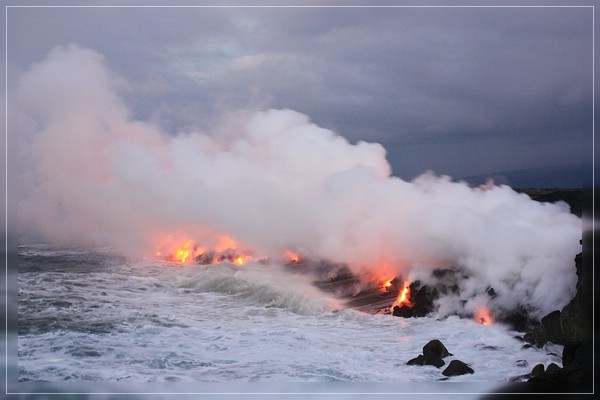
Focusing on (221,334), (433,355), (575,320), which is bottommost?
(433,355)

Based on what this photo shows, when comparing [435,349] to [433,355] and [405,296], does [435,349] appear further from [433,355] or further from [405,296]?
[405,296]

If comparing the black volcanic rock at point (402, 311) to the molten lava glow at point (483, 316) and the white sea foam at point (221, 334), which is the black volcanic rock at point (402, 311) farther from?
the molten lava glow at point (483, 316)

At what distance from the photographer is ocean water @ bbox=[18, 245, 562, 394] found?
494cm

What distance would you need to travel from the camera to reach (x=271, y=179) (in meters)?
5.78

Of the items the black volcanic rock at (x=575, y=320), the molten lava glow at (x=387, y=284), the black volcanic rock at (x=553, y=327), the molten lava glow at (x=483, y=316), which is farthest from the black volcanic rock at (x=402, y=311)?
the black volcanic rock at (x=575, y=320)

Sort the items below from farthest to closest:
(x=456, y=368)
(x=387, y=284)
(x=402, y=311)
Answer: (x=387, y=284) → (x=402, y=311) → (x=456, y=368)

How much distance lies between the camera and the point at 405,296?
5680 millimetres

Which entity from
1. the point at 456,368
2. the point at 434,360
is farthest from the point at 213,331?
the point at 456,368

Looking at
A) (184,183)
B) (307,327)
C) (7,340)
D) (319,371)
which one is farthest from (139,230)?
(319,371)

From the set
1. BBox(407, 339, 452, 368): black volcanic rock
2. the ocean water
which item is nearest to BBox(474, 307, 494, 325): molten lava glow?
the ocean water

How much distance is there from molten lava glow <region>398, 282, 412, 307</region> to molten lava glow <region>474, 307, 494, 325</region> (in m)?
0.62

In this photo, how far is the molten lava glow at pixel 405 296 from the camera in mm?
5655

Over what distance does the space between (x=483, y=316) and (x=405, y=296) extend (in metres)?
0.73

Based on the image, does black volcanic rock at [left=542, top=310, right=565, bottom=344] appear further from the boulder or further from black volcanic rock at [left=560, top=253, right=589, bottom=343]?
the boulder
